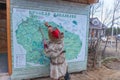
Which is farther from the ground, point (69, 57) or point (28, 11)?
point (28, 11)

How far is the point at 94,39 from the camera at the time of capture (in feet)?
28.9

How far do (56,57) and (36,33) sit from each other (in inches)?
35.8

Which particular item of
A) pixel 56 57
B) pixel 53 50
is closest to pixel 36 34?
pixel 53 50

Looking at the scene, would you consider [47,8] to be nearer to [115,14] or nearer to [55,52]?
[55,52]

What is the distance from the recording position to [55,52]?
4.58 m

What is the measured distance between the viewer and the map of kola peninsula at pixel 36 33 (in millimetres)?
4594

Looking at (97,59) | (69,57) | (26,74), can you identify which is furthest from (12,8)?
(97,59)

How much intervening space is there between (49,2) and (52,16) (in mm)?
416

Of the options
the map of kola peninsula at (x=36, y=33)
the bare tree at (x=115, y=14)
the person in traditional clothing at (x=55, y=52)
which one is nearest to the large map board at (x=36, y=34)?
the map of kola peninsula at (x=36, y=33)

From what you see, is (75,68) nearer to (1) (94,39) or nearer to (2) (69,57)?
(2) (69,57)

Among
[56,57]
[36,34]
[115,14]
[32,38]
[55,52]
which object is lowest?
[56,57]

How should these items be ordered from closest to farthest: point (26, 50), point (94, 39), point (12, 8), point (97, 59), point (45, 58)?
1. point (12, 8)
2. point (26, 50)
3. point (45, 58)
4. point (97, 59)
5. point (94, 39)

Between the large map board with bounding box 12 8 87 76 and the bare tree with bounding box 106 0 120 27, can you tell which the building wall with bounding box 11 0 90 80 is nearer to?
the large map board with bounding box 12 8 87 76

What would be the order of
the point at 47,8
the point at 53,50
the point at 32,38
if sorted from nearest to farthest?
the point at 53,50, the point at 32,38, the point at 47,8
